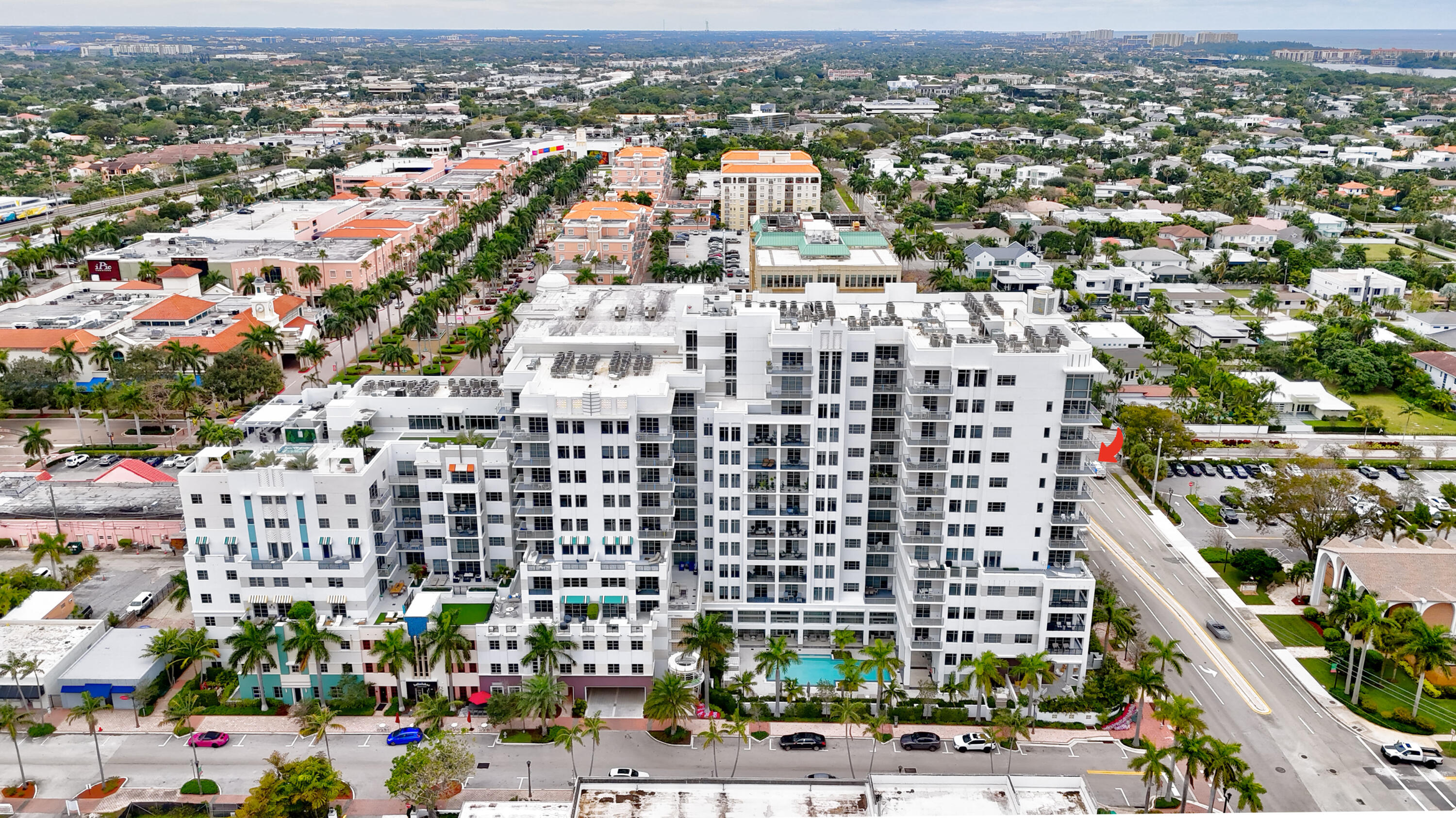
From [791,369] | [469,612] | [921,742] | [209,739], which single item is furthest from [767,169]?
[209,739]

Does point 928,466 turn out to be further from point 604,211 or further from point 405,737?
point 604,211

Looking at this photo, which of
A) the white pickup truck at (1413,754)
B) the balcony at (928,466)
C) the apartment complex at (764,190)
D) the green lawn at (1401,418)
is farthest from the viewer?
the apartment complex at (764,190)

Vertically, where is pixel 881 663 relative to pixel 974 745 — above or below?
above

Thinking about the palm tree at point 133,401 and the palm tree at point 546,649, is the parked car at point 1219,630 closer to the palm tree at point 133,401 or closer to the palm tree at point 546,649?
the palm tree at point 546,649

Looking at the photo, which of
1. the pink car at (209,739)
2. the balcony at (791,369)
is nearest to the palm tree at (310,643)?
the pink car at (209,739)

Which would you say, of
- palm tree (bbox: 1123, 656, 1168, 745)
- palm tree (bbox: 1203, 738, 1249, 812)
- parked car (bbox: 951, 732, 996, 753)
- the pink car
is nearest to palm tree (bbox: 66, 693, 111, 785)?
the pink car

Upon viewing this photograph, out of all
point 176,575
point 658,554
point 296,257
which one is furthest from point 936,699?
point 296,257
